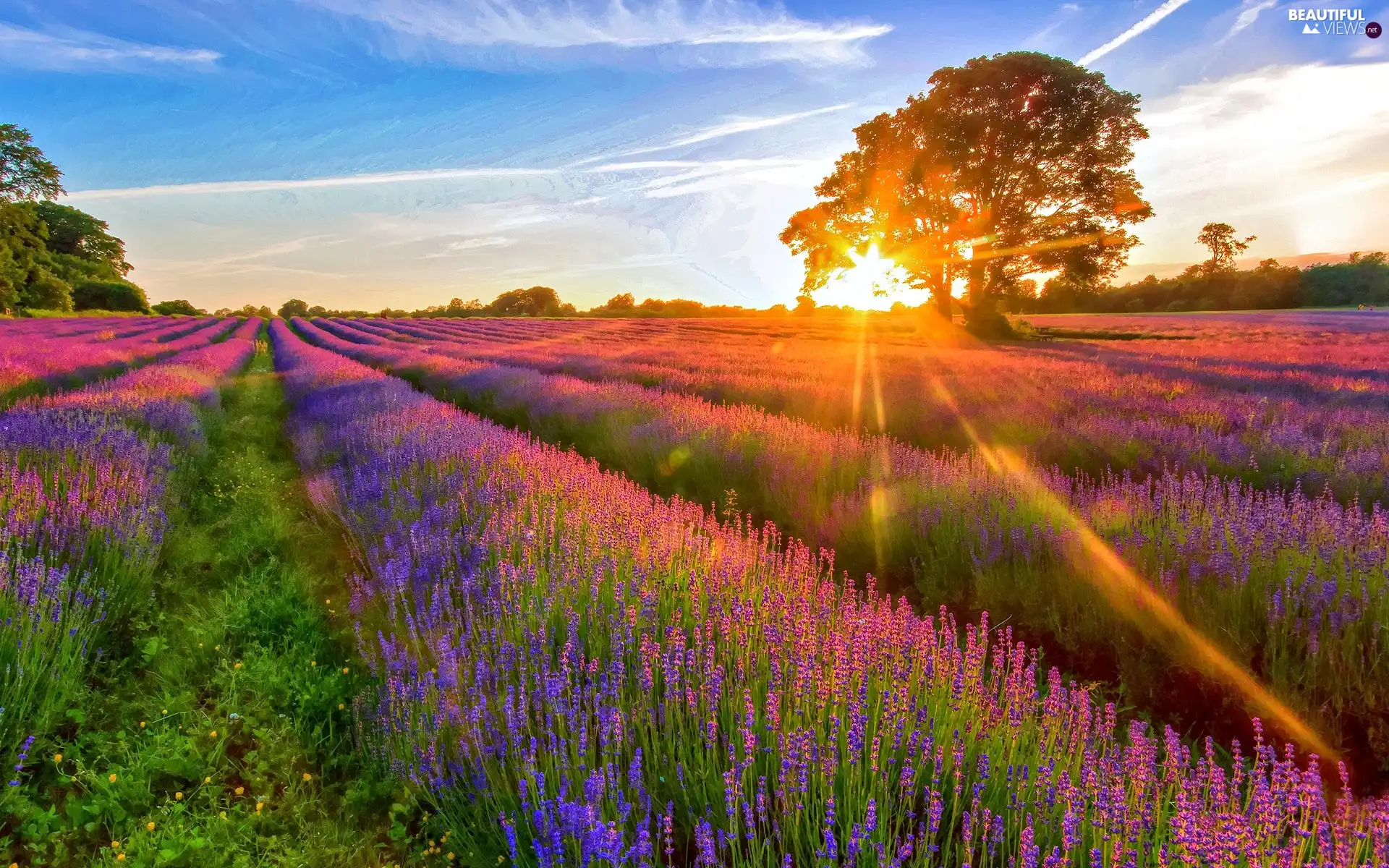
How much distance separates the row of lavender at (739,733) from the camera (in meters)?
1.48

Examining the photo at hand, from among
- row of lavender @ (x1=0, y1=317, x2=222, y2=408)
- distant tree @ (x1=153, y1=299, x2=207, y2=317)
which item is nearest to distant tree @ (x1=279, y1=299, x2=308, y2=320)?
distant tree @ (x1=153, y1=299, x2=207, y2=317)

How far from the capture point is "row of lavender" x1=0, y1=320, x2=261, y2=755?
2.46 metres

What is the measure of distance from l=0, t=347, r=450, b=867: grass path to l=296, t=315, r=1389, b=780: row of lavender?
2.96m

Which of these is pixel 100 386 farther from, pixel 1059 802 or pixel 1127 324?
pixel 1127 324

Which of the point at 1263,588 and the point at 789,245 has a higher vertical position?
the point at 789,245

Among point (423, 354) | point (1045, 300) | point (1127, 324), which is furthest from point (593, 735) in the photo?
point (1045, 300)

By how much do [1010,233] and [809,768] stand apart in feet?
82.6

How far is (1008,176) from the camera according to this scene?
2312cm

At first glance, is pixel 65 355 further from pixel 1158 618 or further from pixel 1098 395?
pixel 1098 395

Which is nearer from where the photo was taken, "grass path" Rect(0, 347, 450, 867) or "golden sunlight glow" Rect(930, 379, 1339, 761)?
"grass path" Rect(0, 347, 450, 867)

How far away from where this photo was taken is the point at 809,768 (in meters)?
1.75

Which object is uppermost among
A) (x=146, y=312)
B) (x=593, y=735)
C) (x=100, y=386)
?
(x=146, y=312)

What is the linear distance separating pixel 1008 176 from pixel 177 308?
7449cm

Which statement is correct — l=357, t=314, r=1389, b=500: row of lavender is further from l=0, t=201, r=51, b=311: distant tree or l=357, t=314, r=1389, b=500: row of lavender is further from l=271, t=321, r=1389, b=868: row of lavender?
l=0, t=201, r=51, b=311: distant tree
